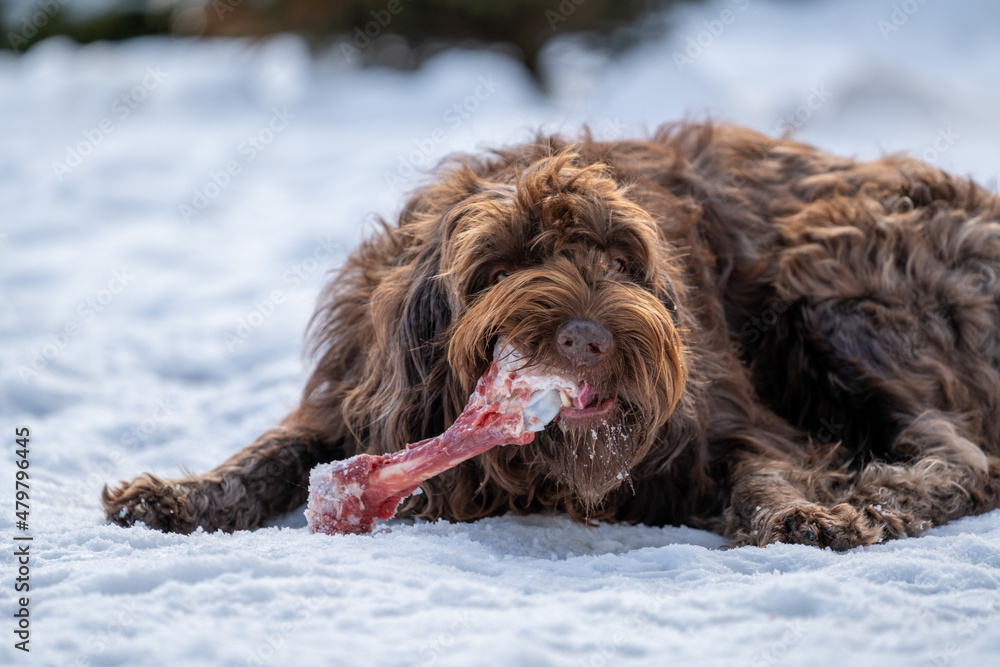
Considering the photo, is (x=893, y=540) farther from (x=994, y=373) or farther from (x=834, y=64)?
(x=834, y=64)

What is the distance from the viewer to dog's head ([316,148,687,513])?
10.2 ft

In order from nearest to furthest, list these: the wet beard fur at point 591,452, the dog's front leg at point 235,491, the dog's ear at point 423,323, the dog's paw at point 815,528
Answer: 1. the wet beard fur at point 591,452
2. the dog's paw at point 815,528
3. the dog's ear at point 423,323
4. the dog's front leg at point 235,491

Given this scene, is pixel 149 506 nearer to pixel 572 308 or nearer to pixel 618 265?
pixel 572 308

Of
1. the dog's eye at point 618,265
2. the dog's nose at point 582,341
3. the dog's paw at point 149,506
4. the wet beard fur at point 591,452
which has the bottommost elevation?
the dog's paw at point 149,506

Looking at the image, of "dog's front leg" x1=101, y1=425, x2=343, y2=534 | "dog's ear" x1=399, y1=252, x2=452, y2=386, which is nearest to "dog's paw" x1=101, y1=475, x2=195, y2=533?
"dog's front leg" x1=101, y1=425, x2=343, y2=534

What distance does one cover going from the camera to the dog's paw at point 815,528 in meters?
3.43

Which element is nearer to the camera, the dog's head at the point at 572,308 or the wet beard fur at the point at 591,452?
the dog's head at the point at 572,308

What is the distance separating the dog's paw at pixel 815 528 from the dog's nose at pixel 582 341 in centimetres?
100

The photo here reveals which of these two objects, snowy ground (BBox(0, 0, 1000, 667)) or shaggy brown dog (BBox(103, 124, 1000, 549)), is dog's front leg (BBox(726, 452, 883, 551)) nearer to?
shaggy brown dog (BBox(103, 124, 1000, 549))

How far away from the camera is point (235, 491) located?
3900mm

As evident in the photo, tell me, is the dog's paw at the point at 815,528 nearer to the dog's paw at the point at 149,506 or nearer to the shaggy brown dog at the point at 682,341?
the shaggy brown dog at the point at 682,341

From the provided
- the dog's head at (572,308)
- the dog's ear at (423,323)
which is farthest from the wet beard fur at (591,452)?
the dog's ear at (423,323)

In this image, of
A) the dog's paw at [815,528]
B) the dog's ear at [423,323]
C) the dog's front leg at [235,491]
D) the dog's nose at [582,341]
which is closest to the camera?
the dog's nose at [582,341]

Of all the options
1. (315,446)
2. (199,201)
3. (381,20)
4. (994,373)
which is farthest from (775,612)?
(381,20)
